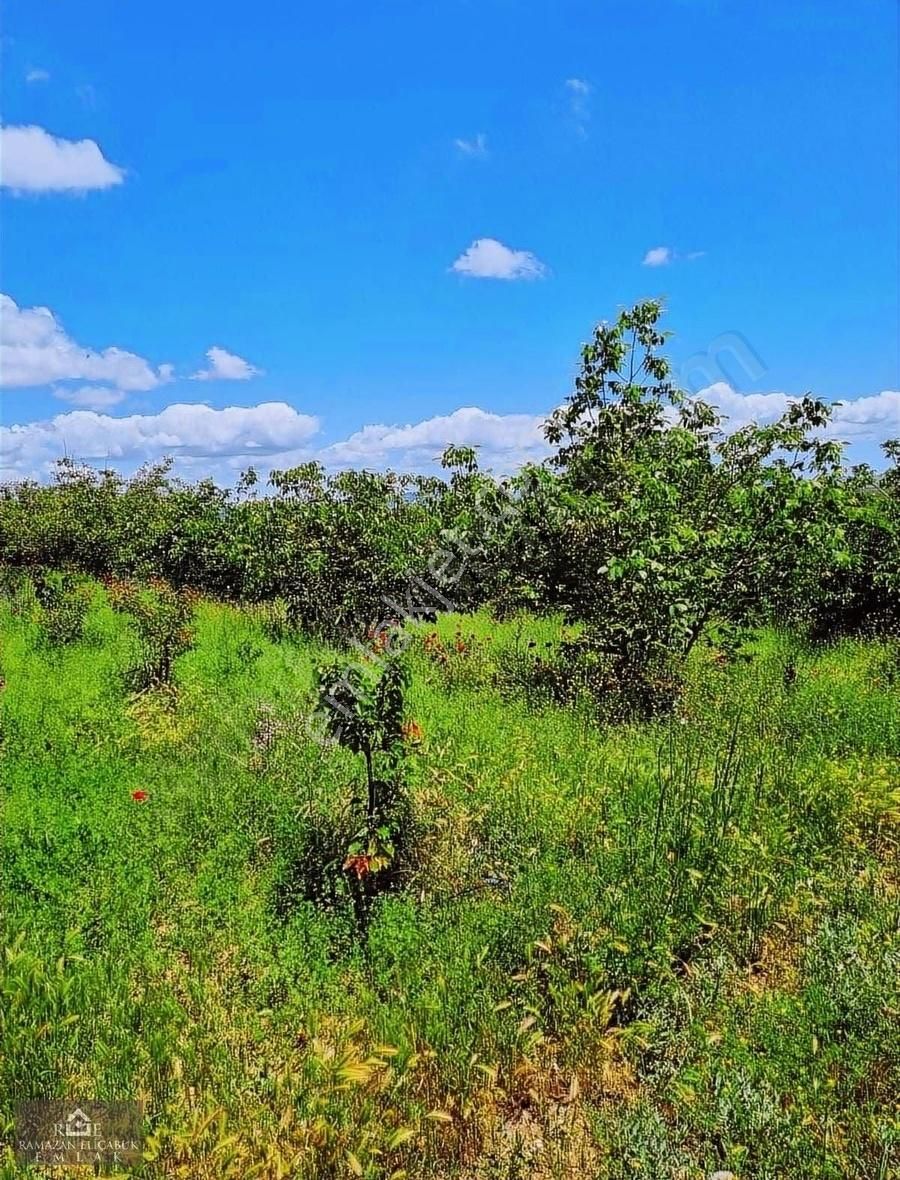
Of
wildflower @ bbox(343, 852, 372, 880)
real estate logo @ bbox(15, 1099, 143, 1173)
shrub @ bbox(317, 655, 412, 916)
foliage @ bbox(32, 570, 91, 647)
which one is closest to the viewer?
real estate logo @ bbox(15, 1099, 143, 1173)

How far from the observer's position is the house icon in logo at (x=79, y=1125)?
7.48 feet

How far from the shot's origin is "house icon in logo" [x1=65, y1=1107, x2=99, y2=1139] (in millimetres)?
2279

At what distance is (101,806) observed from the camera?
4137 mm

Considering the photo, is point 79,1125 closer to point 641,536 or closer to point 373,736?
point 373,736

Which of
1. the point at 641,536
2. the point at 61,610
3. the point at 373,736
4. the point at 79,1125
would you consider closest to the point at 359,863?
the point at 373,736

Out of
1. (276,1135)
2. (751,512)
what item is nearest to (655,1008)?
(276,1135)

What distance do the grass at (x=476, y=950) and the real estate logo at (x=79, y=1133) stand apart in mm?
48

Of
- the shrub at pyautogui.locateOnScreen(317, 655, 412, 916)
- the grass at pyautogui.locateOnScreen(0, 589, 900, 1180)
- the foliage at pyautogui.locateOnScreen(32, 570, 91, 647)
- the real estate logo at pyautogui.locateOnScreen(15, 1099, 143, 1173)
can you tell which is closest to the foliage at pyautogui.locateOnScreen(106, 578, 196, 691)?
the foliage at pyautogui.locateOnScreen(32, 570, 91, 647)

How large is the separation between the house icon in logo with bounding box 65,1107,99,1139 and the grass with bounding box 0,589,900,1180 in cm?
8

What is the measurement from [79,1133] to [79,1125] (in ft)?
0.10

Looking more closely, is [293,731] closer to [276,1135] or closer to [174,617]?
[174,617]

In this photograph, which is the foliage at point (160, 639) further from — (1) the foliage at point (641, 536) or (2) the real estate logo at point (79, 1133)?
(2) the real estate logo at point (79, 1133)

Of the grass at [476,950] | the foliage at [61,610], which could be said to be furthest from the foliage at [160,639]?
the grass at [476,950]

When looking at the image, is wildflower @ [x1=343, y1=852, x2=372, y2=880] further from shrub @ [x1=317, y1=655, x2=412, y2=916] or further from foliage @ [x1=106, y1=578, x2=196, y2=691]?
foliage @ [x1=106, y1=578, x2=196, y2=691]
